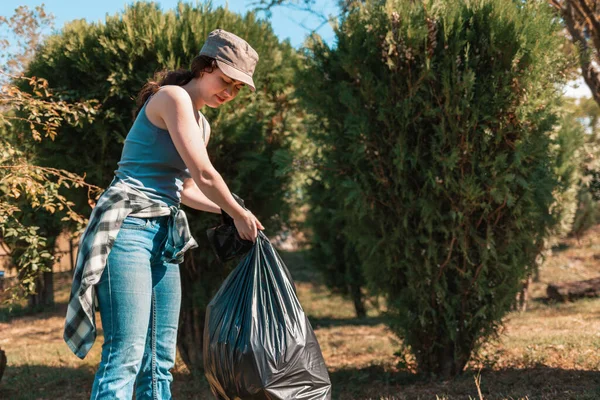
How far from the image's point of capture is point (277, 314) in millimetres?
2428

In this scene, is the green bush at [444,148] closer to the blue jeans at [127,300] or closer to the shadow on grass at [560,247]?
the blue jeans at [127,300]

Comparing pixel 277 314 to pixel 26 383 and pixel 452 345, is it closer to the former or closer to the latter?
pixel 452 345

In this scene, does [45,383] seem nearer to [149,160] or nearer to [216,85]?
[149,160]

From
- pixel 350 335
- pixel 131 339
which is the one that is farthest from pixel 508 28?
pixel 350 335

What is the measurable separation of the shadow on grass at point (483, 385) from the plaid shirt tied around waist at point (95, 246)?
2102 millimetres

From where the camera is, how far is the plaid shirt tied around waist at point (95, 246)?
2131mm

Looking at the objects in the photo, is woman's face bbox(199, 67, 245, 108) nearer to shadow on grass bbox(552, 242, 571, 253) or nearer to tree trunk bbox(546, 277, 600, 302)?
tree trunk bbox(546, 277, 600, 302)

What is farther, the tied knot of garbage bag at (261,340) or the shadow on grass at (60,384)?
the shadow on grass at (60,384)

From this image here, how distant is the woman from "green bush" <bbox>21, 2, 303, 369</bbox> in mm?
2036

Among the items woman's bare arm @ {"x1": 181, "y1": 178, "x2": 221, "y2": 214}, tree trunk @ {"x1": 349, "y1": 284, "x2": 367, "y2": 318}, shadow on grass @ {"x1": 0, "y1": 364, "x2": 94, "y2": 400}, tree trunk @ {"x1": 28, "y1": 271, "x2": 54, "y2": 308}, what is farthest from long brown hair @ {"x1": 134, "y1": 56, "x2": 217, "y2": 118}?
tree trunk @ {"x1": 28, "y1": 271, "x2": 54, "y2": 308}

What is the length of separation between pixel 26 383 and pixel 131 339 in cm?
349

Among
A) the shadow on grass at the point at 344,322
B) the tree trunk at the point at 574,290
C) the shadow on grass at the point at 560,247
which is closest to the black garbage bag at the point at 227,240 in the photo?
the shadow on grass at the point at 344,322

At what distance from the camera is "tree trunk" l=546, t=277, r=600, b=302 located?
8961 mm

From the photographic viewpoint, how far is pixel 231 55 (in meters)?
2.31
